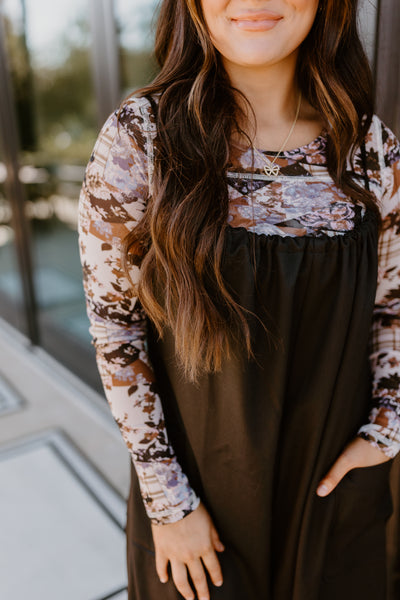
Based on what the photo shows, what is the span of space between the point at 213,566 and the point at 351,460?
300 mm

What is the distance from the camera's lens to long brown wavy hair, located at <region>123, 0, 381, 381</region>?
0.79 metres

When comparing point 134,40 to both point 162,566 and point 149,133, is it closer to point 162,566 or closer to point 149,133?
point 149,133

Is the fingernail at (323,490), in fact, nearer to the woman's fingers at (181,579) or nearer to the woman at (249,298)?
the woman at (249,298)

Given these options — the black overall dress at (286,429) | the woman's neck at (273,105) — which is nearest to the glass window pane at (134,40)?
the woman's neck at (273,105)

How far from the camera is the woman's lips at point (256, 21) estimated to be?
76cm

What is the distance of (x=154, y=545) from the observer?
3.06 ft

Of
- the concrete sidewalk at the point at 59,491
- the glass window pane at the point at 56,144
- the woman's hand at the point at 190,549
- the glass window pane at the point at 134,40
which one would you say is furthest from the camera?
the glass window pane at the point at 56,144

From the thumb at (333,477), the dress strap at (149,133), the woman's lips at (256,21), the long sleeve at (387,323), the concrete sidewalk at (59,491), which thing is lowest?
the concrete sidewalk at (59,491)

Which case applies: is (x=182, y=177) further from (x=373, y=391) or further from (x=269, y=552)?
(x=269, y=552)

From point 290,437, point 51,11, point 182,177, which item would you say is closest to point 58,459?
point 290,437

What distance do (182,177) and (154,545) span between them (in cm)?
65


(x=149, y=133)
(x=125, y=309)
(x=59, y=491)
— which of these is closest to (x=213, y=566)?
(x=125, y=309)

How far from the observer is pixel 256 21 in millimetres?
765

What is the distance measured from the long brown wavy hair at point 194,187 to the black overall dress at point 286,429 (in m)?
0.04
